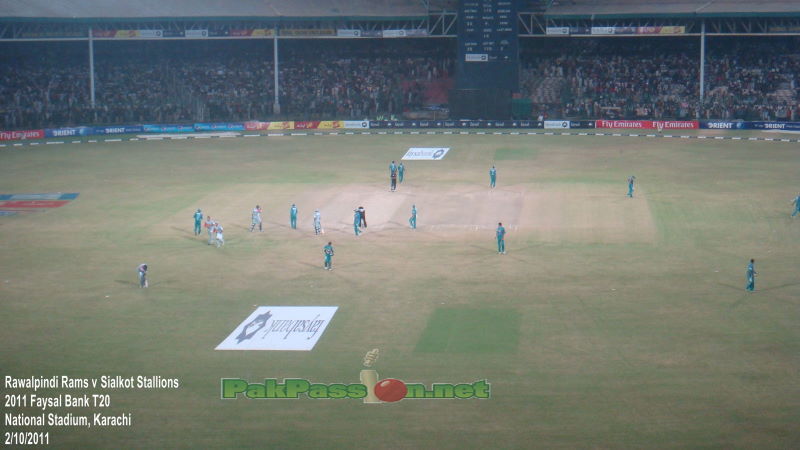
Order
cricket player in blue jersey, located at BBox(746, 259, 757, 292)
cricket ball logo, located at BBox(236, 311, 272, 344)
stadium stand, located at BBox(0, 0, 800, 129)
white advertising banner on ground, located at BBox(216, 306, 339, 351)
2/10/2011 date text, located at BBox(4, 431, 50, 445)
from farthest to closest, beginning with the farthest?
1. stadium stand, located at BBox(0, 0, 800, 129)
2. cricket player in blue jersey, located at BBox(746, 259, 757, 292)
3. cricket ball logo, located at BBox(236, 311, 272, 344)
4. white advertising banner on ground, located at BBox(216, 306, 339, 351)
5. 2/10/2011 date text, located at BBox(4, 431, 50, 445)

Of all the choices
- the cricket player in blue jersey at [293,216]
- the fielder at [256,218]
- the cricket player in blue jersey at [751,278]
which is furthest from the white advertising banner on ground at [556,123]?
the cricket player in blue jersey at [751,278]

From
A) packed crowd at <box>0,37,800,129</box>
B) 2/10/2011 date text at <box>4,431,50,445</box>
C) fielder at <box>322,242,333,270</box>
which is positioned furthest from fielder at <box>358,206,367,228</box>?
packed crowd at <box>0,37,800,129</box>

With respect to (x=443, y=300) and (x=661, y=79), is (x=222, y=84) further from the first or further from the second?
(x=443, y=300)

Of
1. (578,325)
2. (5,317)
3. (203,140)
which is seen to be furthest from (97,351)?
(203,140)

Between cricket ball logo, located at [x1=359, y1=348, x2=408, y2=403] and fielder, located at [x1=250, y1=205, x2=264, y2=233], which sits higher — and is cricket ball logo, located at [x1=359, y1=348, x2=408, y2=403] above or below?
below

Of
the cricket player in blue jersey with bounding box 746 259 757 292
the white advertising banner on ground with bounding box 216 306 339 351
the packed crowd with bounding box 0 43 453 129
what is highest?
the packed crowd with bounding box 0 43 453 129

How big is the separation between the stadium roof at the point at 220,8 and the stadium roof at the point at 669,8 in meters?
13.2

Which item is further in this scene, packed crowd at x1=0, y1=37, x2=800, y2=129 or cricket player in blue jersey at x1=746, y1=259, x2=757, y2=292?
packed crowd at x1=0, y1=37, x2=800, y2=129

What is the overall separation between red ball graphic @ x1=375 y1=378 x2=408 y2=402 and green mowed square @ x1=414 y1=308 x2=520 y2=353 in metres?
2.88

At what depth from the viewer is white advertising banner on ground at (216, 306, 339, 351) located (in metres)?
29.2

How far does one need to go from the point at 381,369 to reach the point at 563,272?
13.0 metres

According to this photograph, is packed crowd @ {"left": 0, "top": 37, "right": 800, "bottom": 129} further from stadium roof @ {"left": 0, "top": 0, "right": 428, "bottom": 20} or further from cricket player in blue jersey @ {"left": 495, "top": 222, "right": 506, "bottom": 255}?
cricket player in blue jersey @ {"left": 495, "top": 222, "right": 506, "bottom": 255}

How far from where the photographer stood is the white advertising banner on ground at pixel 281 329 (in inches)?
1151

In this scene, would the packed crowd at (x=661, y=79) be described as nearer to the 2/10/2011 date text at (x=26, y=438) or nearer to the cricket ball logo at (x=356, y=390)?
the cricket ball logo at (x=356, y=390)
